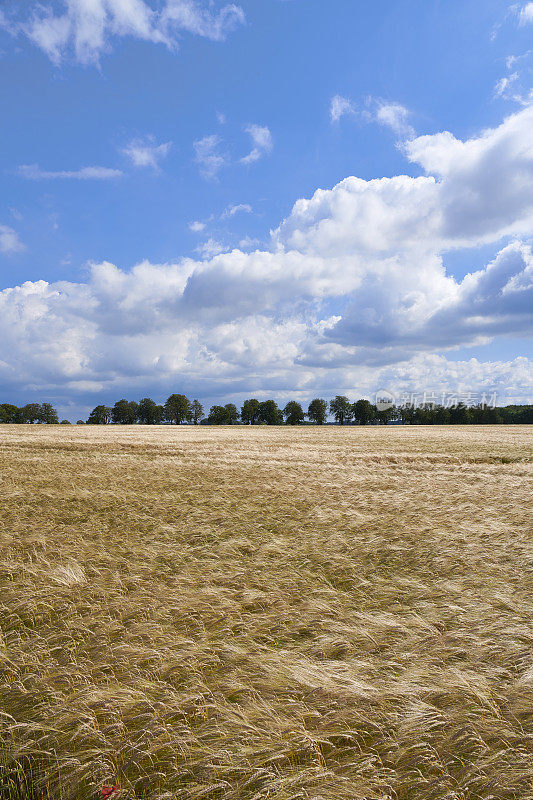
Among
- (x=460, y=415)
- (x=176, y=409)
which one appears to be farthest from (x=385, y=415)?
(x=176, y=409)

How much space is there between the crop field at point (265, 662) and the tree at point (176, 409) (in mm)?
150941

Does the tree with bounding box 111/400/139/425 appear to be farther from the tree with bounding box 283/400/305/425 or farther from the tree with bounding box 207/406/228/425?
the tree with bounding box 283/400/305/425

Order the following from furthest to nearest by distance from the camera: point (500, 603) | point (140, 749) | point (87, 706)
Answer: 1. point (500, 603)
2. point (87, 706)
3. point (140, 749)

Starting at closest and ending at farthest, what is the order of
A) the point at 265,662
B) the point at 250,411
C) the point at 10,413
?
1. the point at 265,662
2. the point at 10,413
3. the point at 250,411

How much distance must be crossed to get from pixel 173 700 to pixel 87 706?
2.15 feet

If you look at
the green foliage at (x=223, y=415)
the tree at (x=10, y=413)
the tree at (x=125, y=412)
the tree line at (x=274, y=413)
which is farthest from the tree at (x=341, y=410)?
the tree at (x=10, y=413)

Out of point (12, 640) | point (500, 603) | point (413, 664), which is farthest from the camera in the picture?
point (500, 603)

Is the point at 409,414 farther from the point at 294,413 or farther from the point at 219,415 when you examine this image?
the point at 219,415

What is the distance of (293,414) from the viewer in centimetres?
15262

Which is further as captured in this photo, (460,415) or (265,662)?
(460,415)

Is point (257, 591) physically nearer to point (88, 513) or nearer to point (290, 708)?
point (290, 708)

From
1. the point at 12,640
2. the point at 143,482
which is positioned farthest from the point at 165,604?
the point at 143,482

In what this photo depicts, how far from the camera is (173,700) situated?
3074 mm

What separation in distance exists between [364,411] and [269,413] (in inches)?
1495
